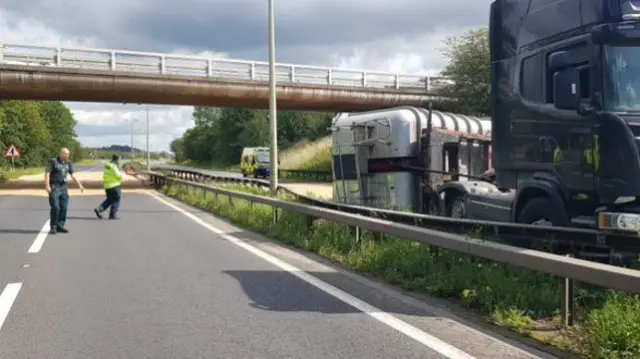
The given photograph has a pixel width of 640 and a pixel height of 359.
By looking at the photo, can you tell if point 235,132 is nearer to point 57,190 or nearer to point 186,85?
point 186,85

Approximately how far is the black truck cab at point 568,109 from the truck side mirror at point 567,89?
12 millimetres

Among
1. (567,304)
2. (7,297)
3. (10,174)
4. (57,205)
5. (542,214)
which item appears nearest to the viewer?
(567,304)

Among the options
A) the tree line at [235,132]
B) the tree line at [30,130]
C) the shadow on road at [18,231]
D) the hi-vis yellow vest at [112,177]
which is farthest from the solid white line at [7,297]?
the tree line at [30,130]

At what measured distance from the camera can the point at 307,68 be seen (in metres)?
39.2

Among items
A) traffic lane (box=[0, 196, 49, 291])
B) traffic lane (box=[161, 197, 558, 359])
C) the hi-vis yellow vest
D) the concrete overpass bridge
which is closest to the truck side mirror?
traffic lane (box=[161, 197, 558, 359])

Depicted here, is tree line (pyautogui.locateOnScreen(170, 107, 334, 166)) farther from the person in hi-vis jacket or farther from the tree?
the person in hi-vis jacket

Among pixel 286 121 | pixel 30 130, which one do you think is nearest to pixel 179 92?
pixel 286 121

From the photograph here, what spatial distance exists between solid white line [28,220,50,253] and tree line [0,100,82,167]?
5501cm

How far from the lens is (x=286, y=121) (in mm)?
81562

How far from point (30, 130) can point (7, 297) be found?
331 feet

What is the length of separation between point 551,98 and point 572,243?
1.86m

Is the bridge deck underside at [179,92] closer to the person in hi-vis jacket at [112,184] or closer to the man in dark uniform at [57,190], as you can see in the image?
the person in hi-vis jacket at [112,184]

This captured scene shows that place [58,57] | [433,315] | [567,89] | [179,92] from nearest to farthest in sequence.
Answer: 1. [433,315]
2. [567,89]
3. [58,57]
4. [179,92]

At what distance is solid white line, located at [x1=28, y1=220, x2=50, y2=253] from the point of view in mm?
11562
